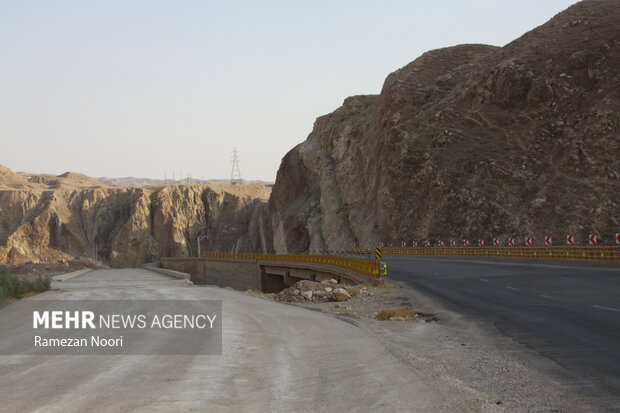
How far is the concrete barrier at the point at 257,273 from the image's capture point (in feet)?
134

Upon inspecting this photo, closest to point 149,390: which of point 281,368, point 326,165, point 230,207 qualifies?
point 281,368

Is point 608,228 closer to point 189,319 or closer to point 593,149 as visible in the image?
point 593,149

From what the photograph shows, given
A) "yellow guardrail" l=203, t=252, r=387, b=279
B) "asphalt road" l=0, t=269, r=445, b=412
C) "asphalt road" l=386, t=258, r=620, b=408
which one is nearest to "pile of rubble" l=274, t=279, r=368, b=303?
"asphalt road" l=386, t=258, r=620, b=408

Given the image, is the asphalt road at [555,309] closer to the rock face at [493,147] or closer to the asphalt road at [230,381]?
the asphalt road at [230,381]

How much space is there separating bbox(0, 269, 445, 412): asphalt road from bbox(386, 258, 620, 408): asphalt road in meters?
2.57

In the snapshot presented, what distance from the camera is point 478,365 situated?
388 inches

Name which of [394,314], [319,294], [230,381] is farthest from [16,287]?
[230,381]

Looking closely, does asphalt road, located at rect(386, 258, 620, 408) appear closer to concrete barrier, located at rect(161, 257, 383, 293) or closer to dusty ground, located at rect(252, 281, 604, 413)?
dusty ground, located at rect(252, 281, 604, 413)

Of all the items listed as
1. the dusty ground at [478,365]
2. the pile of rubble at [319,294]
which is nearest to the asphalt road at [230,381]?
the dusty ground at [478,365]

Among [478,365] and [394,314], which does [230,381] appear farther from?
[394,314]

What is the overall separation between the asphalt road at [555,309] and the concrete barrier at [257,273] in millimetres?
4829

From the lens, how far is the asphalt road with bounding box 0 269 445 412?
21.6ft

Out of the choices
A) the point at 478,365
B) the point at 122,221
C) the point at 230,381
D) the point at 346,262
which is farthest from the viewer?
the point at 122,221

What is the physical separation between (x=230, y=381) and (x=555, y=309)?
1118 centimetres
